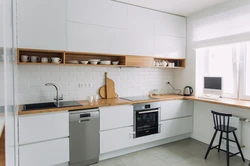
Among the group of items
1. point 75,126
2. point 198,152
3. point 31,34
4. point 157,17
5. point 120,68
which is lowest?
point 198,152

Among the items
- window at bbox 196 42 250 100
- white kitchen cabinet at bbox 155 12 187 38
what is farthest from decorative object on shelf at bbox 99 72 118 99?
window at bbox 196 42 250 100

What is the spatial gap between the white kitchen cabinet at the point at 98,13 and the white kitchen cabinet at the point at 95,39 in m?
0.08

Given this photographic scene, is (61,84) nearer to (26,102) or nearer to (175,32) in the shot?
(26,102)

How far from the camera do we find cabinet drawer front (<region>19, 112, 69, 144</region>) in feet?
7.15

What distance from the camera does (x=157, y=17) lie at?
3525 mm

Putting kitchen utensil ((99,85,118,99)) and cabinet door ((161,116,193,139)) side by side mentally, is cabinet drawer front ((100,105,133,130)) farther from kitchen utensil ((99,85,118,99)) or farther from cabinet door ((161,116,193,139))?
cabinet door ((161,116,193,139))

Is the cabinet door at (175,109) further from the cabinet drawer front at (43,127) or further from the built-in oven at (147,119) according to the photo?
the cabinet drawer front at (43,127)

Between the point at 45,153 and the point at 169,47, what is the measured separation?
9.89ft

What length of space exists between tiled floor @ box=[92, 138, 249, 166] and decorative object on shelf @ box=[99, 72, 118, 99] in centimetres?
113

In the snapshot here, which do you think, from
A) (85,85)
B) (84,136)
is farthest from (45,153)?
(85,85)

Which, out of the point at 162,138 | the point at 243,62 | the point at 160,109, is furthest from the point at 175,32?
the point at 162,138

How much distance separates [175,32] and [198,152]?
247 cm

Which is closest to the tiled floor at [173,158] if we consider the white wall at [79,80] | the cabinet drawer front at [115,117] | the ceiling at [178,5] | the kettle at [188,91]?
the cabinet drawer front at [115,117]

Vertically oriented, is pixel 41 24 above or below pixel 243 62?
above
